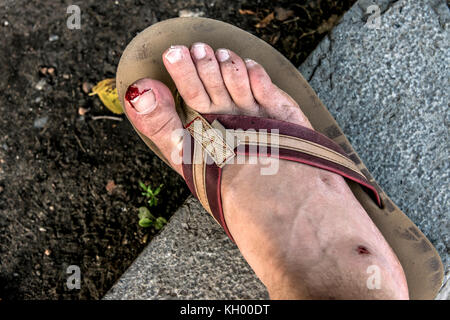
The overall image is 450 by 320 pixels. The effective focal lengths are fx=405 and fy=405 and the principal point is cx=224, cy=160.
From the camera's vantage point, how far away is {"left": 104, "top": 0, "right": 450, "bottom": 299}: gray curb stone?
143 cm

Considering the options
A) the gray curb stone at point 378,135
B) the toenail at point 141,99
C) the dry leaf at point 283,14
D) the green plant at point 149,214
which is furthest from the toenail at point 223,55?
the green plant at point 149,214

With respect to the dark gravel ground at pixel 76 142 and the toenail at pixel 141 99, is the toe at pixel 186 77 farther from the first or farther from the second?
the dark gravel ground at pixel 76 142

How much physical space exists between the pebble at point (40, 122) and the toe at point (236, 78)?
85 centimetres

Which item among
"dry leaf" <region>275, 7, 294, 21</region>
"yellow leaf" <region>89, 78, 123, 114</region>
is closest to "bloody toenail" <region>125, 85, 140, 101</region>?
"yellow leaf" <region>89, 78, 123, 114</region>

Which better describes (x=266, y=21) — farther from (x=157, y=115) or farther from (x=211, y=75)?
(x=157, y=115)

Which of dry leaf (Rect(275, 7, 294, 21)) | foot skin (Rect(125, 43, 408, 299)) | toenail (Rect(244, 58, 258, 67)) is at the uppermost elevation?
dry leaf (Rect(275, 7, 294, 21))

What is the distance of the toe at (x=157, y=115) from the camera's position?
131 cm

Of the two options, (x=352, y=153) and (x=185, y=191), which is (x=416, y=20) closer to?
Answer: (x=352, y=153)

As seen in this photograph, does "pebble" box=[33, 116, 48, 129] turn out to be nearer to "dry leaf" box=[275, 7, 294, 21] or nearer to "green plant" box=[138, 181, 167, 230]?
"green plant" box=[138, 181, 167, 230]

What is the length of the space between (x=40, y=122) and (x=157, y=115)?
0.69m

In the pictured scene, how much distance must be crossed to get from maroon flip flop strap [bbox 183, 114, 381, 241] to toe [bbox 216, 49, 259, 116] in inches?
3.8

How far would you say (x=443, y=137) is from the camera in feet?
4.73
